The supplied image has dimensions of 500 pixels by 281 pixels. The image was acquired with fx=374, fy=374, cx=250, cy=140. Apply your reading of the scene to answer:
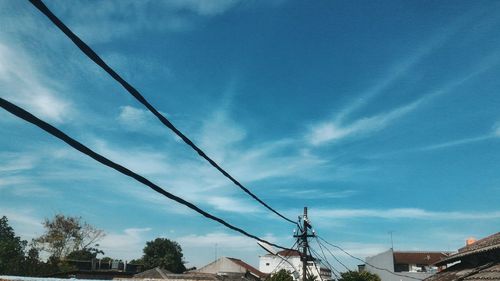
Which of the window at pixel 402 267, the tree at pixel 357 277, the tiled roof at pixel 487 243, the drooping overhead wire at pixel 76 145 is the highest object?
the drooping overhead wire at pixel 76 145

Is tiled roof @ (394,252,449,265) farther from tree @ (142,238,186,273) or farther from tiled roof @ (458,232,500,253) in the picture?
tiled roof @ (458,232,500,253)

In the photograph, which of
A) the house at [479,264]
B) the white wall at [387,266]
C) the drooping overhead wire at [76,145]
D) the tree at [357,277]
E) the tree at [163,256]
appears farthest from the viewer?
the tree at [163,256]

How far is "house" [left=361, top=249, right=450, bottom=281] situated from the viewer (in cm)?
5628

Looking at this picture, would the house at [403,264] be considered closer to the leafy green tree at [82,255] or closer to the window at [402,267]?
the window at [402,267]

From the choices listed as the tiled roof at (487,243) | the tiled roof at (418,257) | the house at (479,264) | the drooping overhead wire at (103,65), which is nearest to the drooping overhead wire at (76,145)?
the drooping overhead wire at (103,65)

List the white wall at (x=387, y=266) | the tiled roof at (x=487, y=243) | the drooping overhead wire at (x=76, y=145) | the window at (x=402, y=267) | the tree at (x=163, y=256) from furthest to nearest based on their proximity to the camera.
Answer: the tree at (x=163, y=256), the window at (x=402, y=267), the white wall at (x=387, y=266), the tiled roof at (x=487, y=243), the drooping overhead wire at (x=76, y=145)

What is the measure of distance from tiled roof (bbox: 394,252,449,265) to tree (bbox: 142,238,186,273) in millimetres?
44815

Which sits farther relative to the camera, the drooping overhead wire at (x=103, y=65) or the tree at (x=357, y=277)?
the tree at (x=357, y=277)

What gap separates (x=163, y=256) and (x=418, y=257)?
50.8 meters

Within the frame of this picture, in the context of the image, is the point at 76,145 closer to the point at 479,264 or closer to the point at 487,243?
the point at 479,264


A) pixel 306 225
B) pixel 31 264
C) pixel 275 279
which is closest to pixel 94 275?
pixel 31 264

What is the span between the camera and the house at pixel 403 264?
5628cm

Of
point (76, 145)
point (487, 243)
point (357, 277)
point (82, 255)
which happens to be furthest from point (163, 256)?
point (76, 145)

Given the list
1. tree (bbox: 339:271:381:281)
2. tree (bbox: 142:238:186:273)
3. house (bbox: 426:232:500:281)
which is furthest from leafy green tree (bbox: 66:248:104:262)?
house (bbox: 426:232:500:281)
